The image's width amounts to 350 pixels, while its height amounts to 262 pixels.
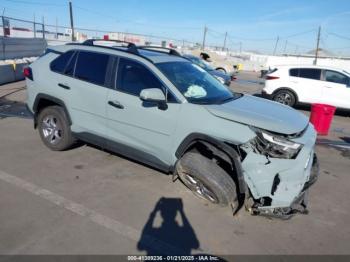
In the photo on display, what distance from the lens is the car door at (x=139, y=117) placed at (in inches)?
156

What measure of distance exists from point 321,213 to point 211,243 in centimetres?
168

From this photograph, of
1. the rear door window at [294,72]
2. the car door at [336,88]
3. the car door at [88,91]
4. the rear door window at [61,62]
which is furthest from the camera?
the rear door window at [294,72]

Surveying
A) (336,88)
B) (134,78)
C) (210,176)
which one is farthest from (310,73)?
(210,176)

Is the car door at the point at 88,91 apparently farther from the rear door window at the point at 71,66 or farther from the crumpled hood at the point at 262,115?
the crumpled hood at the point at 262,115

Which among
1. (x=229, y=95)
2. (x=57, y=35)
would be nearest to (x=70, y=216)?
(x=229, y=95)

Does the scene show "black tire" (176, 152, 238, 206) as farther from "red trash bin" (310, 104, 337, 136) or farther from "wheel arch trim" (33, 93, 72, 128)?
"red trash bin" (310, 104, 337, 136)

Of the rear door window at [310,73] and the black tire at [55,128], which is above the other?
the rear door window at [310,73]

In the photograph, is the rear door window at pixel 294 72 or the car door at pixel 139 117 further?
the rear door window at pixel 294 72

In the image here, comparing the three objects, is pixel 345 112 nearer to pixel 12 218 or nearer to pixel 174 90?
pixel 174 90

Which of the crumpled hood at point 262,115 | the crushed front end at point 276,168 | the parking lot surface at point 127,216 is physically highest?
the crumpled hood at point 262,115

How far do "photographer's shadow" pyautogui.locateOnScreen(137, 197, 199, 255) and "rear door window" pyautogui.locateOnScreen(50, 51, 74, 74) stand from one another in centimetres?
277

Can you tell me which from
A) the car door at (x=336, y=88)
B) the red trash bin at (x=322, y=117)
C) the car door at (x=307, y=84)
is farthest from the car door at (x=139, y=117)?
the car door at (x=336, y=88)

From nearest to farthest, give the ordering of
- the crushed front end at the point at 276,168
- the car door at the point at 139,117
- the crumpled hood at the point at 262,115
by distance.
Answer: the crushed front end at the point at 276,168 → the crumpled hood at the point at 262,115 → the car door at the point at 139,117

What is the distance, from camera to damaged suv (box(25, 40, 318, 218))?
3.43m
